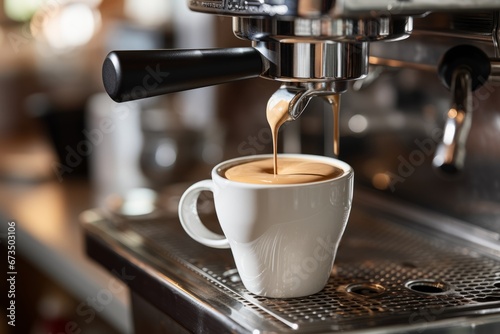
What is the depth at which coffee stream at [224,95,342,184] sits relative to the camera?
0.62 m

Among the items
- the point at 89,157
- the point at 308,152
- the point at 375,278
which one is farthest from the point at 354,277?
the point at 89,157

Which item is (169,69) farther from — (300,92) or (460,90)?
(460,90)

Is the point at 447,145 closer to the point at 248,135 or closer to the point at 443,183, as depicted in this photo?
the point at 443,183

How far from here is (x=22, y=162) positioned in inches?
62.5

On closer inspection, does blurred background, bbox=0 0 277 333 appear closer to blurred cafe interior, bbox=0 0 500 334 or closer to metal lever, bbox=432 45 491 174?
blurred cafe interior, bbox=0 0 500 334

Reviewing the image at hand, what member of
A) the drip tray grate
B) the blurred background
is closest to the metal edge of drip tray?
the drip tray grate

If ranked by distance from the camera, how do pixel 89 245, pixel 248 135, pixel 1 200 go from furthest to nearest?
pixel 1 200 < pixel 248 135 < pixel 89 245

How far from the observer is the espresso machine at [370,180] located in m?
0.56

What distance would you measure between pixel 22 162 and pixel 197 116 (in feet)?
1.18

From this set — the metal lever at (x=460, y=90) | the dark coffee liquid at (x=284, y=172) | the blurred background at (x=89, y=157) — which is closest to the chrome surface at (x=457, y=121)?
the metal lever at (x=460, y=90)

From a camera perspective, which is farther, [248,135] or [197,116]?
[197,116]

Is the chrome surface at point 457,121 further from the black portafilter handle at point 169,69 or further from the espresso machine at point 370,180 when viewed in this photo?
the black portafilter handle at point 169,69

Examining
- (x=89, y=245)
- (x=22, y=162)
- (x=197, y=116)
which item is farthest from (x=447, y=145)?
(x=22, y=162)

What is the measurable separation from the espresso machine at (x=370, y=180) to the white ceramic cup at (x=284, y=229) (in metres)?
0.01
